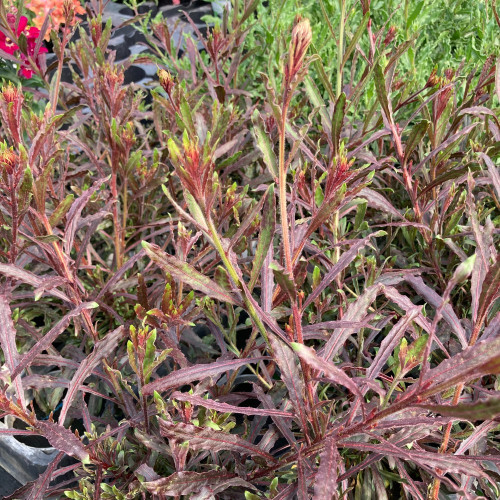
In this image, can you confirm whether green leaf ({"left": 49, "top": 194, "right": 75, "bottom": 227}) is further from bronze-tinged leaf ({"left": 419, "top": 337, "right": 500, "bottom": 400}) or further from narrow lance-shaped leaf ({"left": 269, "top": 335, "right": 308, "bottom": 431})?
bronze-tinged leaf ({"left": 419, "top": 337, "right": 500, "bottom": 400})

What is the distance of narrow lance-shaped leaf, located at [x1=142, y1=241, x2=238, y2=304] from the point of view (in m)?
0.63

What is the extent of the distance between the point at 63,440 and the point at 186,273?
0.30 meters

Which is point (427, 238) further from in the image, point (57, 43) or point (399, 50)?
point (57, 43)

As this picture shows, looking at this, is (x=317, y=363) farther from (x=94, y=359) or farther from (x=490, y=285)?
(x=94, y=359)

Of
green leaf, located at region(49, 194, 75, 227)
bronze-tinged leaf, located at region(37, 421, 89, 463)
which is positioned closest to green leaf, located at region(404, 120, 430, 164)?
green leaf, located at region(49, 194, 75, 227)

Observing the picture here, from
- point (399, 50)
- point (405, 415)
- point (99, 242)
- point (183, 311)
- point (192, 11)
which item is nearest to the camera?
point (405, 415)

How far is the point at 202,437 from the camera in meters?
0.69

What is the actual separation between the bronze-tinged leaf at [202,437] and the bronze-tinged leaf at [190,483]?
5 centimetres

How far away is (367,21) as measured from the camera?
3.63 feet

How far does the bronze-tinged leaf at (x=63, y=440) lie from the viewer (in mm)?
688

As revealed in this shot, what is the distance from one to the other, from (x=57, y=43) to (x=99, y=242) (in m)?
0.53

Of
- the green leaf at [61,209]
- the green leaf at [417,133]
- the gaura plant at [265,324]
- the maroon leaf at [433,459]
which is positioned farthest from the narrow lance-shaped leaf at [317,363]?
the green leaf at [417,133]

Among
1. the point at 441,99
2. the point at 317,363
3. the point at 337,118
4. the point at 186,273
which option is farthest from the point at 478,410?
the point at 441,99

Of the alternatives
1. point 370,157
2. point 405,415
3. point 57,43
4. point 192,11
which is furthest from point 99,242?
point 192,11
